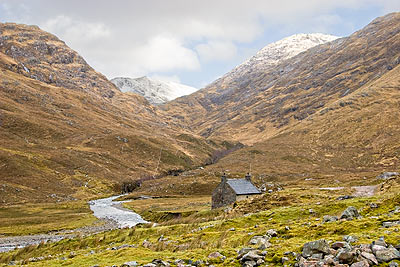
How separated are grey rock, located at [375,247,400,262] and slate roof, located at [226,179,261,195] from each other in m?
55.2

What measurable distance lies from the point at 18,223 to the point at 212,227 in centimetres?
6299

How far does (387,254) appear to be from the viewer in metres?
12.1

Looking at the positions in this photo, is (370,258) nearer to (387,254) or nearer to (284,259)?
(387,254)

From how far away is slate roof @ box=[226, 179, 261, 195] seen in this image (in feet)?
224

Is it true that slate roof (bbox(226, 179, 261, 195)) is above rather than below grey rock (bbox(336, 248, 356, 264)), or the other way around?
below

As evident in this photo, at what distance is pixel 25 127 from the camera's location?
655 feet

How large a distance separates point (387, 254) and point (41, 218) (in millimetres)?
86058

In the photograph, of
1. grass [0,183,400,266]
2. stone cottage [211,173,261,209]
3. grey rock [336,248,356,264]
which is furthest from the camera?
stone cottage [211,173,261,209]

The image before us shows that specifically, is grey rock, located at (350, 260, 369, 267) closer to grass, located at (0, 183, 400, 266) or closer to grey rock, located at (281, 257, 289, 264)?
grey rock, located at (281, 257, 289, 264)

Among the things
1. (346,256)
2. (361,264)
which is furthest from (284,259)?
(361,264)

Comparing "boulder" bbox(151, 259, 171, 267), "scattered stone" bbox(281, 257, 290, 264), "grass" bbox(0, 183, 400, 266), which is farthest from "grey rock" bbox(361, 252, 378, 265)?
"boulder" bbox(151, 259, 171, 267)

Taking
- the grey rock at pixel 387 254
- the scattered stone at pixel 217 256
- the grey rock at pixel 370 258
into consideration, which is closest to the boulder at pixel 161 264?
the scattered stone at pixel 217 256

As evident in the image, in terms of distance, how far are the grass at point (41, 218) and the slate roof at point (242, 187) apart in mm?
31784

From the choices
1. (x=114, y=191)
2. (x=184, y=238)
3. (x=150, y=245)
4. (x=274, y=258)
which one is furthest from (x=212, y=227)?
(x=114, y=191)
